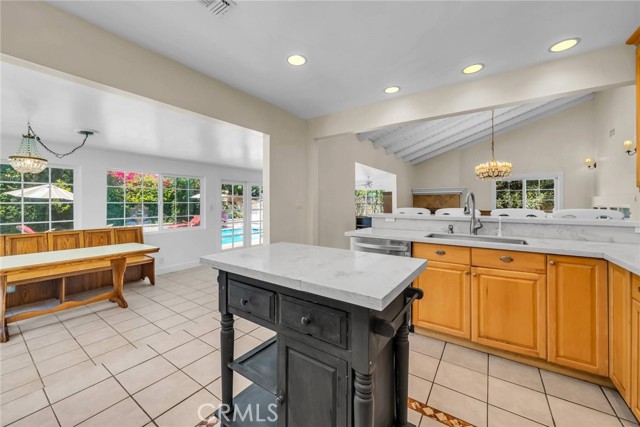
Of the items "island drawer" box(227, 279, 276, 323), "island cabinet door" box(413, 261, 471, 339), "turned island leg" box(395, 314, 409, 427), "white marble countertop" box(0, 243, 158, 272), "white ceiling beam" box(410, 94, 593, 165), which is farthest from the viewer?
"white ceiling beam" box(410, 94, 593, 165)

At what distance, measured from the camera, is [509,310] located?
1938mm

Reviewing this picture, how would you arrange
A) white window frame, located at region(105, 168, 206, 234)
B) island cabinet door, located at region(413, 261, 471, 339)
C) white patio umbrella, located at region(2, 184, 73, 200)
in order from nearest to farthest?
1. island cabinet door, located at region(413, 261, 471, 339)
2. white patio umbrella, located at region(2, 184, 73, 200)
3. white window frame, located at region(105, 168, 206, 234)

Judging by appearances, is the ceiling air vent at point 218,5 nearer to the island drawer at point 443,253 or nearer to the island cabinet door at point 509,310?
the island drawer at point 443,253

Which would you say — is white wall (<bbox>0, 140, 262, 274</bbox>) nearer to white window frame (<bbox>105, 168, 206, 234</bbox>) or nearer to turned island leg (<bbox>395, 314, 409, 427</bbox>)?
white window frame (<bbox>105, 168, 206, 234</bbox>)

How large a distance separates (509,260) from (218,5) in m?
2.62

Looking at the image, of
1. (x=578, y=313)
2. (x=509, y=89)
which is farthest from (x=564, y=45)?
(x=578, y=313)

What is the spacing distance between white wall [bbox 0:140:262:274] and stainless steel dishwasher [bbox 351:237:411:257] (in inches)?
160

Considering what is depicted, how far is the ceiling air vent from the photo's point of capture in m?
1.45

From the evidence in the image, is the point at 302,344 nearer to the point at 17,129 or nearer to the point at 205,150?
the point at 205,150

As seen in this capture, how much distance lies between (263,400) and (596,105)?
9.61m

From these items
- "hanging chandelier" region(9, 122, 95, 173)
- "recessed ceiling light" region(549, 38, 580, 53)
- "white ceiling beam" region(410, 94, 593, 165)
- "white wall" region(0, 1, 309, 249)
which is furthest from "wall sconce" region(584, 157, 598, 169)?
"hanging chandelier" region(9, 122, 95, 173)

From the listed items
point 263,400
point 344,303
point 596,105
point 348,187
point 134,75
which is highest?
point 596,105

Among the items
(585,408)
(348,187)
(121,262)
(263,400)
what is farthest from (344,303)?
(348,187)

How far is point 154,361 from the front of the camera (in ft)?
6.71
